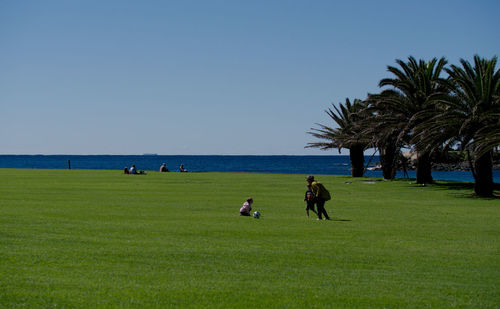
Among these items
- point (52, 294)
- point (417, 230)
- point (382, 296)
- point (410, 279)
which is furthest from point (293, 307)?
point (417, 230)

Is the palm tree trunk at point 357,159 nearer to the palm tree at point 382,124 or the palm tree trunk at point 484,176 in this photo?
the palm tree at point 382,124

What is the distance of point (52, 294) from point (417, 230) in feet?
36.6

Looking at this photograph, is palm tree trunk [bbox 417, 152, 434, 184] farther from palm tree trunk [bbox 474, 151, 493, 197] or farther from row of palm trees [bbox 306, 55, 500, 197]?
palm tree trunk [bbox 474, 151, 493, 197]

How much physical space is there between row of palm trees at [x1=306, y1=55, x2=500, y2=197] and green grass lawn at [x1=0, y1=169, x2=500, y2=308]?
10.6m

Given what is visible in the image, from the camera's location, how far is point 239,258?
37.4 feet

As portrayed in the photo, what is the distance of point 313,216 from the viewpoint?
1950 cm

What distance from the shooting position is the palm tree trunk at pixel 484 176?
3130 centimetres

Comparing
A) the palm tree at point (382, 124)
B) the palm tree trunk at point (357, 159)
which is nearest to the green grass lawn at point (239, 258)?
the palm tree at point (382, 124)

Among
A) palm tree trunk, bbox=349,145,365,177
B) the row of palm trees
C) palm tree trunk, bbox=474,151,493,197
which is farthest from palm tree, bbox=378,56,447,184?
palm tree trunk, bbox=349,145,365,177

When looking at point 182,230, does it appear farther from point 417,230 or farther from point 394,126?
point 394,126

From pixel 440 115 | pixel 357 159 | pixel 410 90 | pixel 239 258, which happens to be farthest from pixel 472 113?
pixel 357 159

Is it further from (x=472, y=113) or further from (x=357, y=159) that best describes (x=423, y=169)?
(x=357, y=159)

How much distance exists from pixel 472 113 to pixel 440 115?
5.52 ft

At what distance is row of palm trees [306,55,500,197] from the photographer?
98.8 ft
